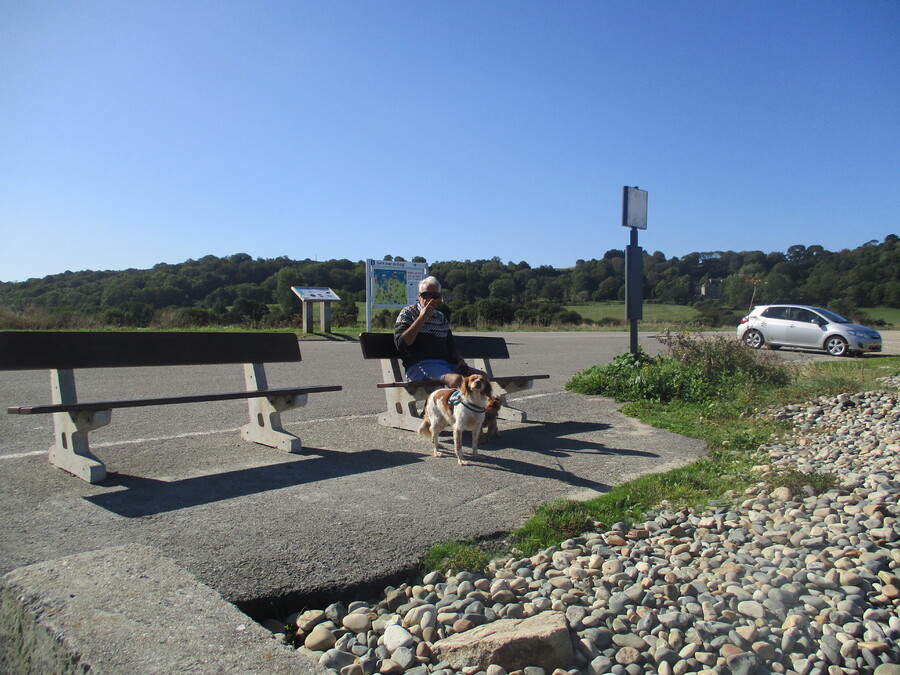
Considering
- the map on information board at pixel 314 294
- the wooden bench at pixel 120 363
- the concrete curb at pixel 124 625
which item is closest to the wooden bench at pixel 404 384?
the wooden bench at pixel 120 363

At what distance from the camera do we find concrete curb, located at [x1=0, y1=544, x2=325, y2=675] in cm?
213

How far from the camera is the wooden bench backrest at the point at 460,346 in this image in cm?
659

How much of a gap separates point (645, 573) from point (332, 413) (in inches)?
194

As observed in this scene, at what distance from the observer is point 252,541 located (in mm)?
3500

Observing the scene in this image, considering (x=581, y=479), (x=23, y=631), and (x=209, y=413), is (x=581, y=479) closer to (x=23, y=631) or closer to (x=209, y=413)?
(x=23, y=631)

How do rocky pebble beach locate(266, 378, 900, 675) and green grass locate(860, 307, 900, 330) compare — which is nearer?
rocky pebble beach locate(266, 378, 900, 675)

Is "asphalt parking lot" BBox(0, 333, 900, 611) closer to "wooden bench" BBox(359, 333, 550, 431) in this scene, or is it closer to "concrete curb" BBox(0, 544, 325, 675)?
"wooden bench" BBox(359, 333, 550, 431)

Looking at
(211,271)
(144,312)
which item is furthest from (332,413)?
(211,271)

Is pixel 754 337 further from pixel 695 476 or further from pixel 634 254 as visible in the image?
pixel 695 476

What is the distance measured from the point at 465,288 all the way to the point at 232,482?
1916 inches

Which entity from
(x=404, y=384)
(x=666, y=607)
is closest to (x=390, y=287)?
(x=404, y=384)

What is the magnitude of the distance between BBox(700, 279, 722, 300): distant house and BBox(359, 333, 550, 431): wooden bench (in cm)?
4424

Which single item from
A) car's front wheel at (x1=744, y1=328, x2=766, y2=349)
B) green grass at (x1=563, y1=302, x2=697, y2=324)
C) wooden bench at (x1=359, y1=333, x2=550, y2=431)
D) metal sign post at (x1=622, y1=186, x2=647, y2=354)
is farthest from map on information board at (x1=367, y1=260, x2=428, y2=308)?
green grass at (x1=563, y1=302, x2=697, y2=324)

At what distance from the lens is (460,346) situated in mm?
7543
